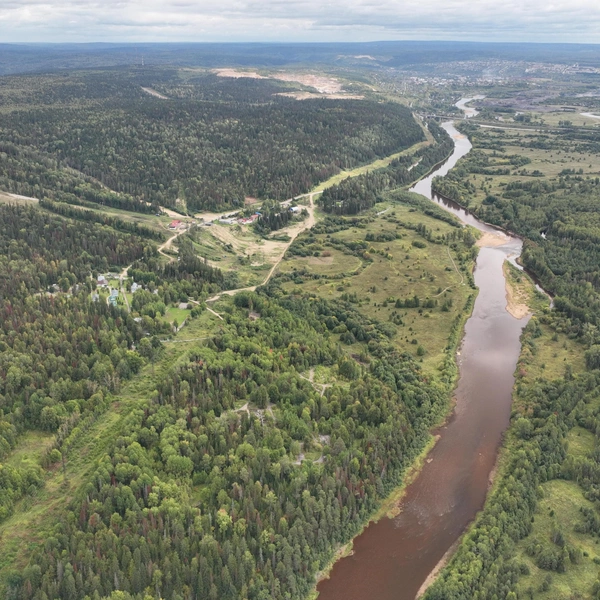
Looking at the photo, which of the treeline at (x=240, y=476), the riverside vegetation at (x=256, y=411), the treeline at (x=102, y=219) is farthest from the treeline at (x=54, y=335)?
the treeline at (x=102, y=219)

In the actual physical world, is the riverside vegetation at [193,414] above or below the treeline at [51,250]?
below

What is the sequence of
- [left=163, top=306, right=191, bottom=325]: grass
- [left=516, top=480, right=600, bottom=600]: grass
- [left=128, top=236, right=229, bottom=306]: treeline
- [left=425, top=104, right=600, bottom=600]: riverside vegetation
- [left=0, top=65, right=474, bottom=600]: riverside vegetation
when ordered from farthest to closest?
[left=128, top=236, right=229, bottom=306]: treeline < [left=163, top=306, right=191, bottom=325]: grass < [left=0, top=65, right=474, bottom=600]: riverside vegetation < [left=425, top=104, right=600, bottom=600]: riverside vegetation < [left=516, top=480, right=600, bottom=600]: grass

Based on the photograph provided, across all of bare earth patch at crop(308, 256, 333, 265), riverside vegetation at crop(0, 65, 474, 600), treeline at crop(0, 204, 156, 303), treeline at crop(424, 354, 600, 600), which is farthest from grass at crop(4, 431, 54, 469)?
bare earth patch at crop(308, 256, 333, 265)

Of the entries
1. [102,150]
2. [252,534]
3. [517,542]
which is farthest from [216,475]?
[102,150]

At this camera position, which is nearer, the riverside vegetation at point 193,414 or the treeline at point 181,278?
the riverside vegetation at point 193,414

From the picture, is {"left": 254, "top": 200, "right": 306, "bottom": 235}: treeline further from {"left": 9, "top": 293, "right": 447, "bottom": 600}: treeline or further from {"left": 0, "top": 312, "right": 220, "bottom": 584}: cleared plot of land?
{"left": 0, "top": 312, "right": 220, "bottom": 584}: cleared plot of land

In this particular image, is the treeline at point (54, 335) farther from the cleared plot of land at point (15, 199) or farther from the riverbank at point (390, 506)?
the riverbank at point (390, 506)

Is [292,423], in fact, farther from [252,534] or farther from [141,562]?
[141,562]
